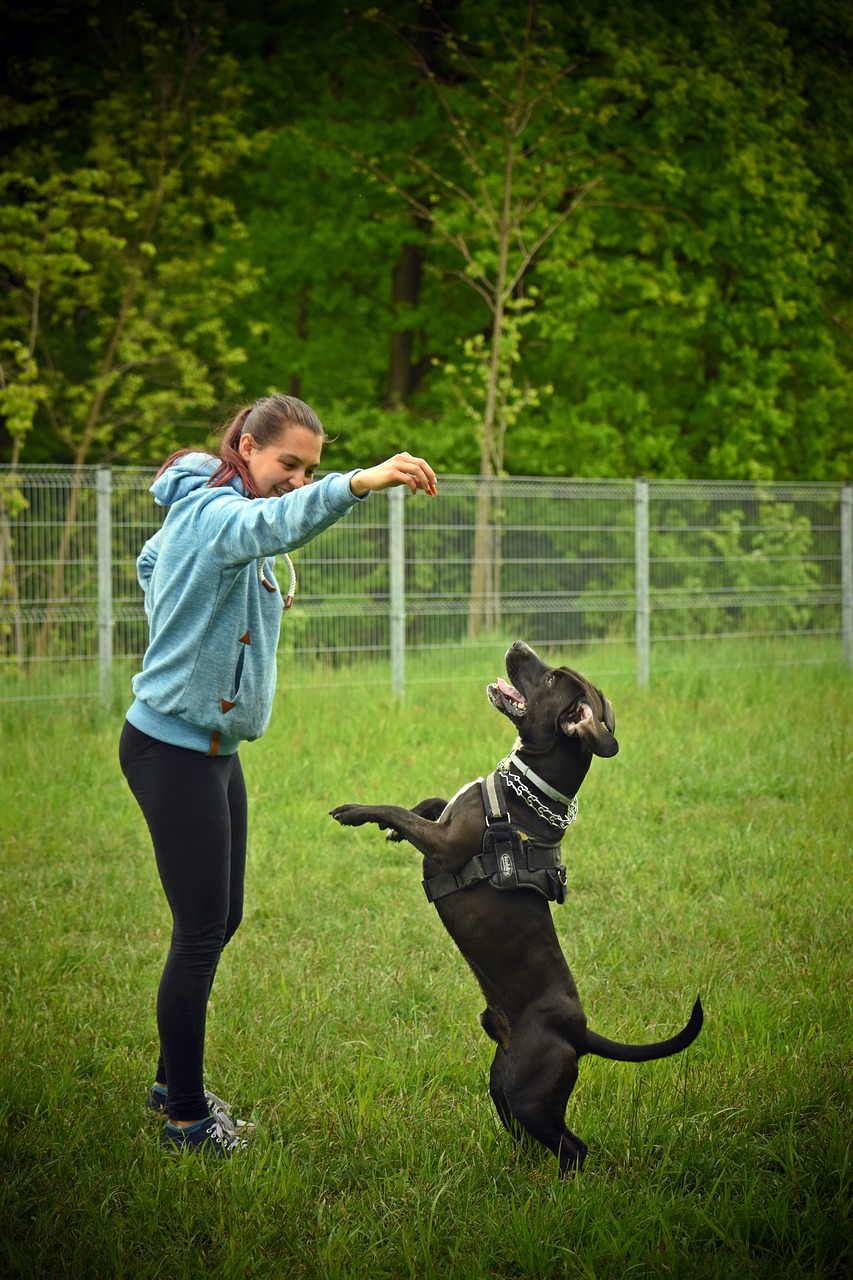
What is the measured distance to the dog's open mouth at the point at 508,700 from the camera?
3.29m

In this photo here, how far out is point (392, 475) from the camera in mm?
2504

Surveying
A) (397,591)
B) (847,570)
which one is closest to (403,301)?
(847,570)

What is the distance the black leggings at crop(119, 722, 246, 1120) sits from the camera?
3.03m

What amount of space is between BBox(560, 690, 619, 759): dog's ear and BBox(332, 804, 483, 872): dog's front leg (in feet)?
1.10

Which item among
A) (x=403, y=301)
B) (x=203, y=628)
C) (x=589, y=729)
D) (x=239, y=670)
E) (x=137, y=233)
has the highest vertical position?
(x=137, y=233)

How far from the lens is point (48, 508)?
9570 millimetres

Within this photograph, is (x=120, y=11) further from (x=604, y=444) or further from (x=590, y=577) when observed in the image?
(x=590, y=577)

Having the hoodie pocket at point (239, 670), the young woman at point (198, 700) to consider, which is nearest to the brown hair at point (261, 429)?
the young woman at point (198, 700)

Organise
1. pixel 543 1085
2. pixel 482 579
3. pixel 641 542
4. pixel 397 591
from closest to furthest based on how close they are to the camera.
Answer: pixel 543 1085 < pixel 397 591 < pixel 482 579 < pixel 641 542

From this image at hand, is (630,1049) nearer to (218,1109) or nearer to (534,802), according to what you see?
(534,802)

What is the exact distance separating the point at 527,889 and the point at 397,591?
731cm

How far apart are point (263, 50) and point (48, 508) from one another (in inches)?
456

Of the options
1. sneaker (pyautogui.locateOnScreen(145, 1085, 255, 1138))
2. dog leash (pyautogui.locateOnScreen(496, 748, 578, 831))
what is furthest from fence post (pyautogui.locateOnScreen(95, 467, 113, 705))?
dog leash (pyautogui.locateOnScreen(496, 748, 578, 831))

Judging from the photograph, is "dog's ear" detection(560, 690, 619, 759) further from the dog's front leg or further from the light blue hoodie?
the light blue hoodie
